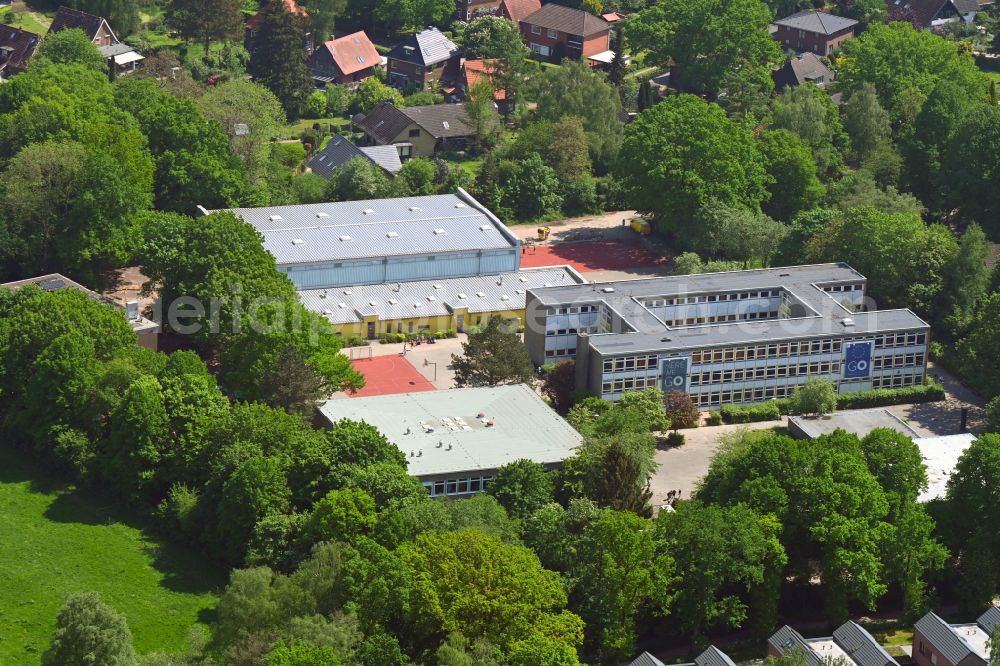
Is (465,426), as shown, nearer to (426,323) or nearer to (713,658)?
(426,323)

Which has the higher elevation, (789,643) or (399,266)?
(789,643)

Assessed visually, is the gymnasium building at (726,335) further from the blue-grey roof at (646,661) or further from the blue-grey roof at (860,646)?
the blue-grey roof at (646,661)

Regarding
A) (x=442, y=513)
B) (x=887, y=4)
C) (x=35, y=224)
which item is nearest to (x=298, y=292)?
(x=35, y=224)

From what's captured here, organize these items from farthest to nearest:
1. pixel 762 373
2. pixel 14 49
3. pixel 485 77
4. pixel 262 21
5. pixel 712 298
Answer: pixel 262 21 → pixel 14 49 → pixel 485 77 → pixel 712 298 → pixel 762 373

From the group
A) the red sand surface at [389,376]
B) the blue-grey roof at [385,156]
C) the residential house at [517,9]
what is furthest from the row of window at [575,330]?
the residential house at [517,9]

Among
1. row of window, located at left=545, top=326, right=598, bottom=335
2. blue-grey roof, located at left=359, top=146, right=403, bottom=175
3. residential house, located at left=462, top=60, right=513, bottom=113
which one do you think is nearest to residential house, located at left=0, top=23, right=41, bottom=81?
blue-grey roof, located at left=359, top=146, right=403, bottom=175

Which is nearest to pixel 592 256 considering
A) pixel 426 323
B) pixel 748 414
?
pixel 426 323
